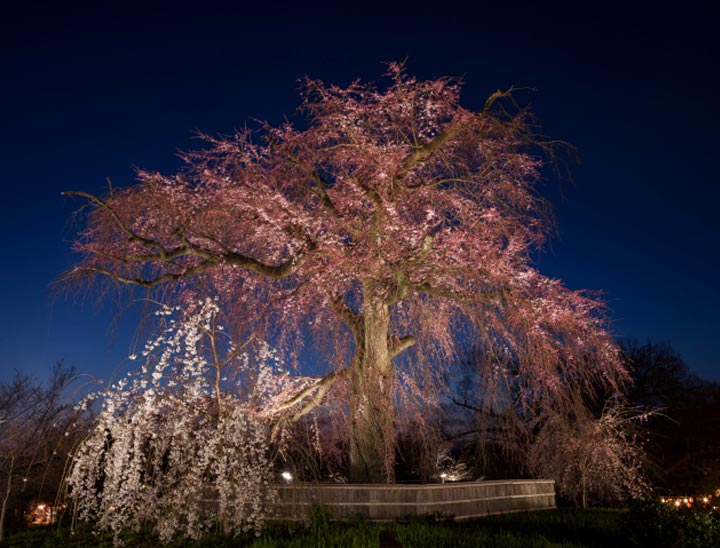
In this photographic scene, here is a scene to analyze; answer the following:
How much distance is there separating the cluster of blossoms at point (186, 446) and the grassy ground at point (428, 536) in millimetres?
450

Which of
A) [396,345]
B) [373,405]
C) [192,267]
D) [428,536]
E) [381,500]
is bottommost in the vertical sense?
[428,536]

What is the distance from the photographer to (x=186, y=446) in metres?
8.52

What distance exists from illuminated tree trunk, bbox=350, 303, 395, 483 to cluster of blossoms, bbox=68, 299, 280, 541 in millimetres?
1675

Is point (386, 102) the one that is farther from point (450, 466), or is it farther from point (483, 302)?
point (450, 466)

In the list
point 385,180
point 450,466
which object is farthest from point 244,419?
point 450,466

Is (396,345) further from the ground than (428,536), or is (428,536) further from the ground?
(396,345)

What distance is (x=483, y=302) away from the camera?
775 centimetres

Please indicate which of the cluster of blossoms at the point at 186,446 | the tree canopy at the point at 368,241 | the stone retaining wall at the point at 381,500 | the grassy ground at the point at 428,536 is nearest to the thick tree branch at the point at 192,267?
the tree canopy at the point at 368,241

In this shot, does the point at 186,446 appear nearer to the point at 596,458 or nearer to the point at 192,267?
the point at 192,267

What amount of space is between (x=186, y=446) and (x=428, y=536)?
363 cm

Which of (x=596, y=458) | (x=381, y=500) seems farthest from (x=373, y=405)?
(x=596, y=458)

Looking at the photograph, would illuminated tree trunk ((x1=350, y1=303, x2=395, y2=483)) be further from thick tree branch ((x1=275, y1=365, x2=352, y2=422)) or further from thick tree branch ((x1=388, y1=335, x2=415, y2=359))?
thick tree branch ((x1=275, y1=365, x2=352, y2=422))

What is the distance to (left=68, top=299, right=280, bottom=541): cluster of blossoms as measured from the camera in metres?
8.38

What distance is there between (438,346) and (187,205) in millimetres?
5587
